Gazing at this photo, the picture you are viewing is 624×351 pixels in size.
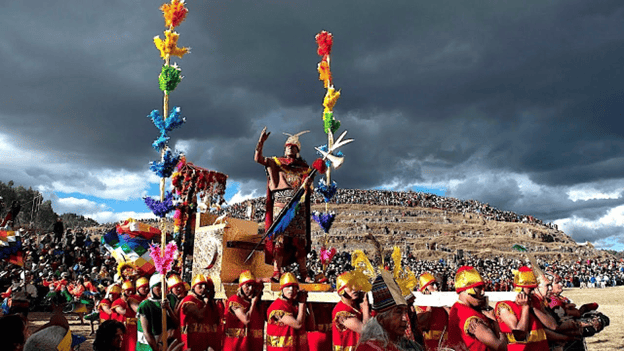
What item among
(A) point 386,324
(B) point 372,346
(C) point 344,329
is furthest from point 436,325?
(B) point 372,346

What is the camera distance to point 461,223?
6156 cm

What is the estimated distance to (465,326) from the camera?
3930mm

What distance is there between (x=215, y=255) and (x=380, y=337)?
18.6 ft

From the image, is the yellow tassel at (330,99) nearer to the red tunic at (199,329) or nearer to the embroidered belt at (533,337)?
the red tunic at (199,329)

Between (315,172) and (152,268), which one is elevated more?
(315,172)

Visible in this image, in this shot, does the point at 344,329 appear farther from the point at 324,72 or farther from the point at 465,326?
the point at 324,72

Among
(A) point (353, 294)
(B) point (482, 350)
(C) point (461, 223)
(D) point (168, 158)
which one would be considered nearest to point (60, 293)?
(D) point (168, 158)

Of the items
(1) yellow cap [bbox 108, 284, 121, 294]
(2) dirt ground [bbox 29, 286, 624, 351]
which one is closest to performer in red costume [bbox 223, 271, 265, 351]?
(1) yellow cap [bbox 108, 284, 121, 294]

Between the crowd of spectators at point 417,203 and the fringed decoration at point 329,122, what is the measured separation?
172 ft

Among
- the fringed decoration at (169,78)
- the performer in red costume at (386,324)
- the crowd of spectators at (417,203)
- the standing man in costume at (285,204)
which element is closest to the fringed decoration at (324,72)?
the standing man in costume at (285,204)

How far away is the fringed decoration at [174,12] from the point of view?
726cm

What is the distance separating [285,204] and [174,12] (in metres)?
3.80

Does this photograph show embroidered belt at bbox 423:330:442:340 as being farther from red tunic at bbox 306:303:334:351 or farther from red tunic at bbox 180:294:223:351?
red tunic at bbox 180:294:223:351

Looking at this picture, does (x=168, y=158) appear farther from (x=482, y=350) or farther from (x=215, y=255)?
(x=482, y=350)
